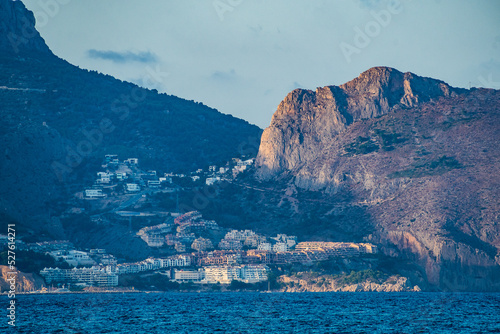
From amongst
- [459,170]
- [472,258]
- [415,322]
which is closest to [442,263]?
[472,258]

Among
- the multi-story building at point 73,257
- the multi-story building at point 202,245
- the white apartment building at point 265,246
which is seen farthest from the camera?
the multi-story building at point 202,245

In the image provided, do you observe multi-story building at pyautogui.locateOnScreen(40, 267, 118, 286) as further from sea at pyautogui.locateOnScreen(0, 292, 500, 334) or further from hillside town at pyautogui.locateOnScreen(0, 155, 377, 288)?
sea at pyautogui.locateOnScreen(0, 292, 500, 334)

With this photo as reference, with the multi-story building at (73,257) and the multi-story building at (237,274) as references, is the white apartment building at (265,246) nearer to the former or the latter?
the multi-story building at (237,274)

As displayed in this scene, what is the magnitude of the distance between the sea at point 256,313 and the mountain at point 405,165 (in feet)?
42.5

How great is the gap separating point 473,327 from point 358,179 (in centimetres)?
Result: 9095

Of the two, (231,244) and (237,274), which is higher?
(231,244)

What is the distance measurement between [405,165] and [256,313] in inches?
3148

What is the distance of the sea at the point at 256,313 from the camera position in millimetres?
83875

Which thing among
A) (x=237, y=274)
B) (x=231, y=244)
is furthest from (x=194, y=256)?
(x=237, y=274)

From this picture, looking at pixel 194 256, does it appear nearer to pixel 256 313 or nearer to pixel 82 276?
pixel 82 276

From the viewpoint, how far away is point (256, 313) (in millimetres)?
99875

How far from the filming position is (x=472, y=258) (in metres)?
142

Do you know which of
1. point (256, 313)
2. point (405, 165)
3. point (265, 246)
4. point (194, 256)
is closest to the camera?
point (256, 313)

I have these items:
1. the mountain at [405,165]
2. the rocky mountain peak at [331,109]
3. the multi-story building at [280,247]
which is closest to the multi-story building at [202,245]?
the multi-story building at [280,247]
